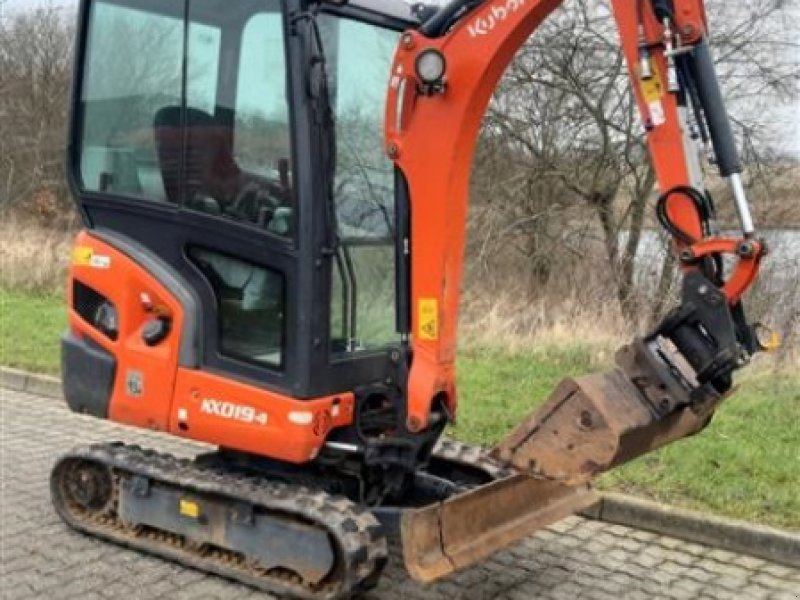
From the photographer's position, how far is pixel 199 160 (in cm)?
458

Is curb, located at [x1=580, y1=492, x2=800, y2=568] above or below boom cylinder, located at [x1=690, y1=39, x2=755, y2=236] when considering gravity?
below

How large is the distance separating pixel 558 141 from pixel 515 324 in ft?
20.2

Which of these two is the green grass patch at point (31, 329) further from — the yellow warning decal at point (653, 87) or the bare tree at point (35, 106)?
the bare tree at point (35, 106)

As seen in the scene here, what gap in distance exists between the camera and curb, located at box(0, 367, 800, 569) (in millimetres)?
4855

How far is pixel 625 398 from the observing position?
3.69 meters

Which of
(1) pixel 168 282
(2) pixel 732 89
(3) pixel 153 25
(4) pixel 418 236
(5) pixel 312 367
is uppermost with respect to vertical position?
(2) pixel 732 89

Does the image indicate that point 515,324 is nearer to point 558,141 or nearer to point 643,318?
point 643,318

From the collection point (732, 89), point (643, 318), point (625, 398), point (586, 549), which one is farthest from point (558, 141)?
point (625, 398)

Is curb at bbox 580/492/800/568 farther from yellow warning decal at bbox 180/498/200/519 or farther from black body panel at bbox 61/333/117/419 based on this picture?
black body panel at bbox 61/333/117/419

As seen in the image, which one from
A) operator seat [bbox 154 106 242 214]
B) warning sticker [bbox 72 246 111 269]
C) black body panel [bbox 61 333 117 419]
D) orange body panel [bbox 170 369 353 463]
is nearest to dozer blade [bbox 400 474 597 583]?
orange body panel [bbox 170 369 353 463]

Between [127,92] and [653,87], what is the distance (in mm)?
2557

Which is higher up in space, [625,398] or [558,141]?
[558,141]

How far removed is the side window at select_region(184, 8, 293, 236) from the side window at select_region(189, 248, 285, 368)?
22cm

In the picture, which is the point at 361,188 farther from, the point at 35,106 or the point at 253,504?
the point at 35,106
